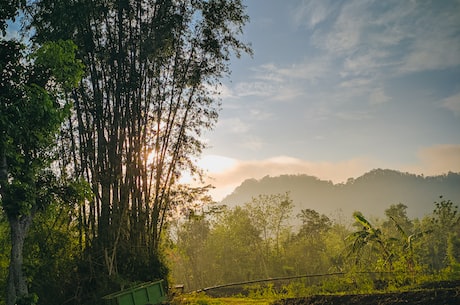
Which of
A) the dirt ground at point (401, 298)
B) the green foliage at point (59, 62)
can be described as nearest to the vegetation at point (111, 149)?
the green foliage at point (59, 62)

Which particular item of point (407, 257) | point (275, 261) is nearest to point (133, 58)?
point (407, 257)

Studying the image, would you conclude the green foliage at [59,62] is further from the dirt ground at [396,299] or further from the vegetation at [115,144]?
the dirt ground at [396,299]

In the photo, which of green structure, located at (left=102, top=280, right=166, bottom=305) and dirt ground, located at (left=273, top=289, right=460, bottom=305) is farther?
green structure, located at (left=102, top=280, right=166, bottom=305)

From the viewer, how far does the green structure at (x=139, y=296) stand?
26.3 feet

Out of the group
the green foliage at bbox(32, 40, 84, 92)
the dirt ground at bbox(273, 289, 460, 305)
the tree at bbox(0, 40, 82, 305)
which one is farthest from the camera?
the dirt ground at bbox(273, 289, 460, 305)

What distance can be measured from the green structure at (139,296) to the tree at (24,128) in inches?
97.2

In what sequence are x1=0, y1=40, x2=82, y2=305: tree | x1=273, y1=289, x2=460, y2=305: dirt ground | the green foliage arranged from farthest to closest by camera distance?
x1=273, y1=289, x2=460, y2=305: dirt ground < the green foliage < x1=0, y1=40, x2=82, y2=305: tree

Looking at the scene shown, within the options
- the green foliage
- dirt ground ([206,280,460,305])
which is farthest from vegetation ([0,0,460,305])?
dirt ground ([206,280,460,305])

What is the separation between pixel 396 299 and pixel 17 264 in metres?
7.40

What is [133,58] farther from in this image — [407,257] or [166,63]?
[407,257]

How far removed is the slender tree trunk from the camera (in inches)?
227

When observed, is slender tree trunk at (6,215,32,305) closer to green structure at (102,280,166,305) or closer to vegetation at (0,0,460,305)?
vegetation at (0,0,460,305)

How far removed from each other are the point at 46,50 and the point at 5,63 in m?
0.80

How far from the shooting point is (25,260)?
29.7 ft
